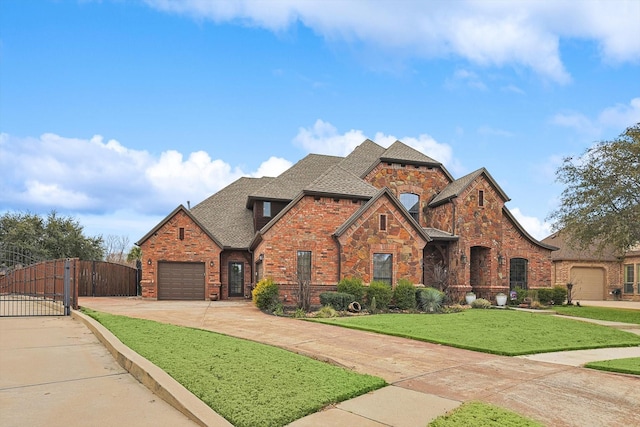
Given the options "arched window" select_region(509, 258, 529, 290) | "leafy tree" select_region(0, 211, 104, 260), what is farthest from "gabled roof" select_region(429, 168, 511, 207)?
"leafy tree" select_region(0, 211, 104, 260)

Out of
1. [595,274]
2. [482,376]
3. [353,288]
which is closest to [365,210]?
[353,288]

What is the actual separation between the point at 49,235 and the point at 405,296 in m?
32.6

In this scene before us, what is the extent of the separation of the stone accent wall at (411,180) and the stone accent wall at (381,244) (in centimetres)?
481

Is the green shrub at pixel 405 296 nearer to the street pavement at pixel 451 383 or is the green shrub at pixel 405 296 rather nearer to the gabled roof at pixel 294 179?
the street pavement at pixel 451 383

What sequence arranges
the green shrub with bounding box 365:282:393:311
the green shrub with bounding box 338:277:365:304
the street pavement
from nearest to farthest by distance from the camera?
the street pavement → the green shrub with bounding box 338:277:365:304 → the green shrub with bounding box 365:282:393:311

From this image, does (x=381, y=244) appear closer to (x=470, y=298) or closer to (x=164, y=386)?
(x=470, y=298)

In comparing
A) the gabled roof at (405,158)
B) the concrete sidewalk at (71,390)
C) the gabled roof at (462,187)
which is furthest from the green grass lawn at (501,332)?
the gabled roof at (405,158)

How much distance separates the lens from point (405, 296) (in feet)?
66.7

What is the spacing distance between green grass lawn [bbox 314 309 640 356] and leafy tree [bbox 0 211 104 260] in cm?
3208

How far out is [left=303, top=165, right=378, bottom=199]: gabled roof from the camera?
2218 centimetres

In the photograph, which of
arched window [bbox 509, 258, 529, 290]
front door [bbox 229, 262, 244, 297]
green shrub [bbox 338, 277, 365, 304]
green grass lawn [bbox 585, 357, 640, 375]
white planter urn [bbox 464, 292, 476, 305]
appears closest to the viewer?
green grass lawn [bbox 585, 357, 640, 375]

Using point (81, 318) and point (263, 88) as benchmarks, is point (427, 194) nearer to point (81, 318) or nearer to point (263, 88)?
point (263, 88)

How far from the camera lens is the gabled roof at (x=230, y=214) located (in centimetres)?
2736

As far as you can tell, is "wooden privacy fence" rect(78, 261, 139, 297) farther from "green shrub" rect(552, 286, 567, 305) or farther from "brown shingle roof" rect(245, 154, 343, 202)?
"green shrub" rect(552, 286, 567, 305)
